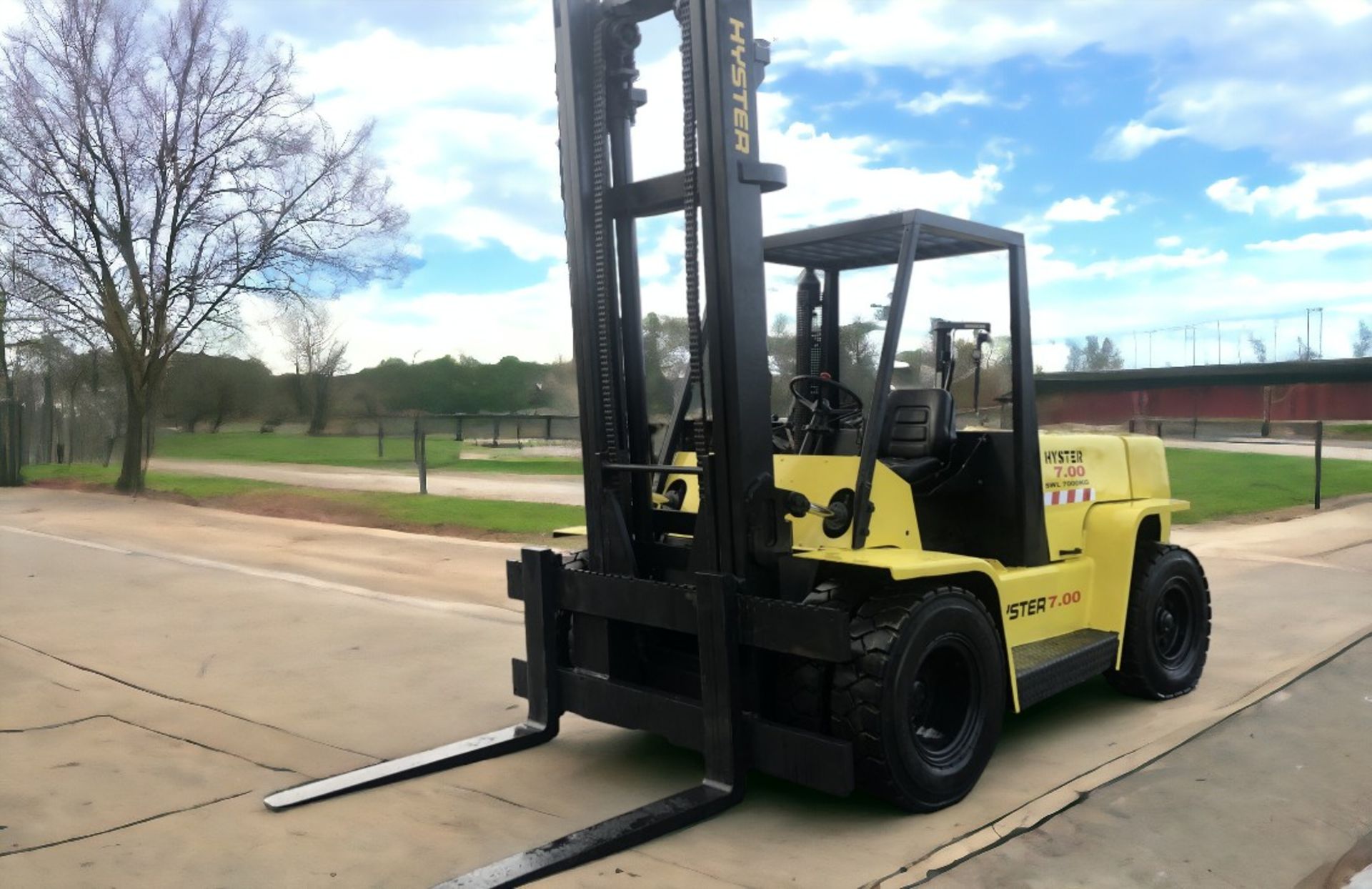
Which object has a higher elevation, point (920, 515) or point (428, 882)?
point (920, 515)

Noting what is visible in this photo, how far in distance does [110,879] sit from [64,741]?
211 centimetres

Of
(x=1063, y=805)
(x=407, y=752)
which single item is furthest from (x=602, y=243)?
(x=1063, y=805)

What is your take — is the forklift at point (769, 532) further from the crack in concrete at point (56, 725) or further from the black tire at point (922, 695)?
the crack in concrete at point (56, 725)

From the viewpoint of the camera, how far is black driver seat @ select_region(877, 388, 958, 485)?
5.47m

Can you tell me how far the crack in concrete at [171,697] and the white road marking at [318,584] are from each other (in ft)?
8.70

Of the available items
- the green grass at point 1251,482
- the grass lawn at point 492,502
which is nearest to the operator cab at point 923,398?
the grass lawn at point 492,502

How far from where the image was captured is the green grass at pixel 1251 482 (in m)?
18.3

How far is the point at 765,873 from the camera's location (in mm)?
3943

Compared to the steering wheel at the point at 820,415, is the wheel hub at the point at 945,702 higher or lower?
lower

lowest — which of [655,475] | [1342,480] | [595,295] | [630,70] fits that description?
[1342,480]

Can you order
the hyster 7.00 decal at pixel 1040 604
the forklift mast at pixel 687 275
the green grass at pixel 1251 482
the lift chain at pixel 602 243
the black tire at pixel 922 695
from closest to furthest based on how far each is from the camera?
the black tire at pixel 922 695 → the forklift mast at pixel 687 275 → the lift chain at pixel 602 243 → the hyster 7.00 decal at pixel 1040 604 → the green grass at pixel 1251 482

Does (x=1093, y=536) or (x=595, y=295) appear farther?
(x=1093, y=536)

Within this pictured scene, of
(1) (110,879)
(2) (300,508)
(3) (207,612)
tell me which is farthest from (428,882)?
(2) (300,508)

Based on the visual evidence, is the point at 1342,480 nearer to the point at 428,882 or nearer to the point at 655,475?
the point at 655,475
